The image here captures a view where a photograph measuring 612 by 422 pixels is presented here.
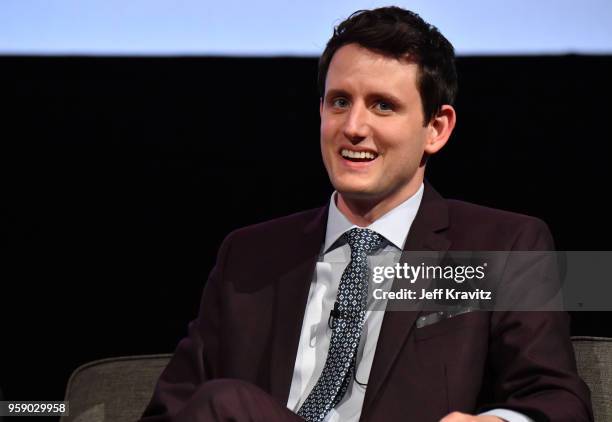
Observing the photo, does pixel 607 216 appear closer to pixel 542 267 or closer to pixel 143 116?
pixel 542 267

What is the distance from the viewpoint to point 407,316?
1937 millimetres

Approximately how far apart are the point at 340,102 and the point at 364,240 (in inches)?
11.2

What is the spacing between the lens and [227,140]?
108 inches

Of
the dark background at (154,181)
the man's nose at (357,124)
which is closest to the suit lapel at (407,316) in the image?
the man's nose at (357,124)

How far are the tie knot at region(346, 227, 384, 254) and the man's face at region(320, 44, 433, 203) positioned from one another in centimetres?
7

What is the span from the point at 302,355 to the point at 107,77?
43.5 inches

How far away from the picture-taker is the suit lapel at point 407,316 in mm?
1897

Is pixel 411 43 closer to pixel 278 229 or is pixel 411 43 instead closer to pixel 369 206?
pixel 369 206

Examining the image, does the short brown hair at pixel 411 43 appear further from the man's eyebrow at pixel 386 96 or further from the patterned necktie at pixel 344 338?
the patterned necktie at pixel 344 338

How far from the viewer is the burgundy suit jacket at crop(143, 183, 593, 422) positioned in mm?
1830

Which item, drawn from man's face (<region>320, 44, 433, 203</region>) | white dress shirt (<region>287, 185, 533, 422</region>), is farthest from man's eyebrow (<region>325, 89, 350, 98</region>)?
white dress shirt (<region>287, 185, 533, 422</region>)

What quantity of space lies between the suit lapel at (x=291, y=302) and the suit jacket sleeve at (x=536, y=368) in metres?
0.39

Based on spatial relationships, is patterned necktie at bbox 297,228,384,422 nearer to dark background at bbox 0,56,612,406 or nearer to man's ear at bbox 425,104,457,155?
man's ear at bbox 425,104,457,155

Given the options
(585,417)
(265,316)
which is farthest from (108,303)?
(585,417)
